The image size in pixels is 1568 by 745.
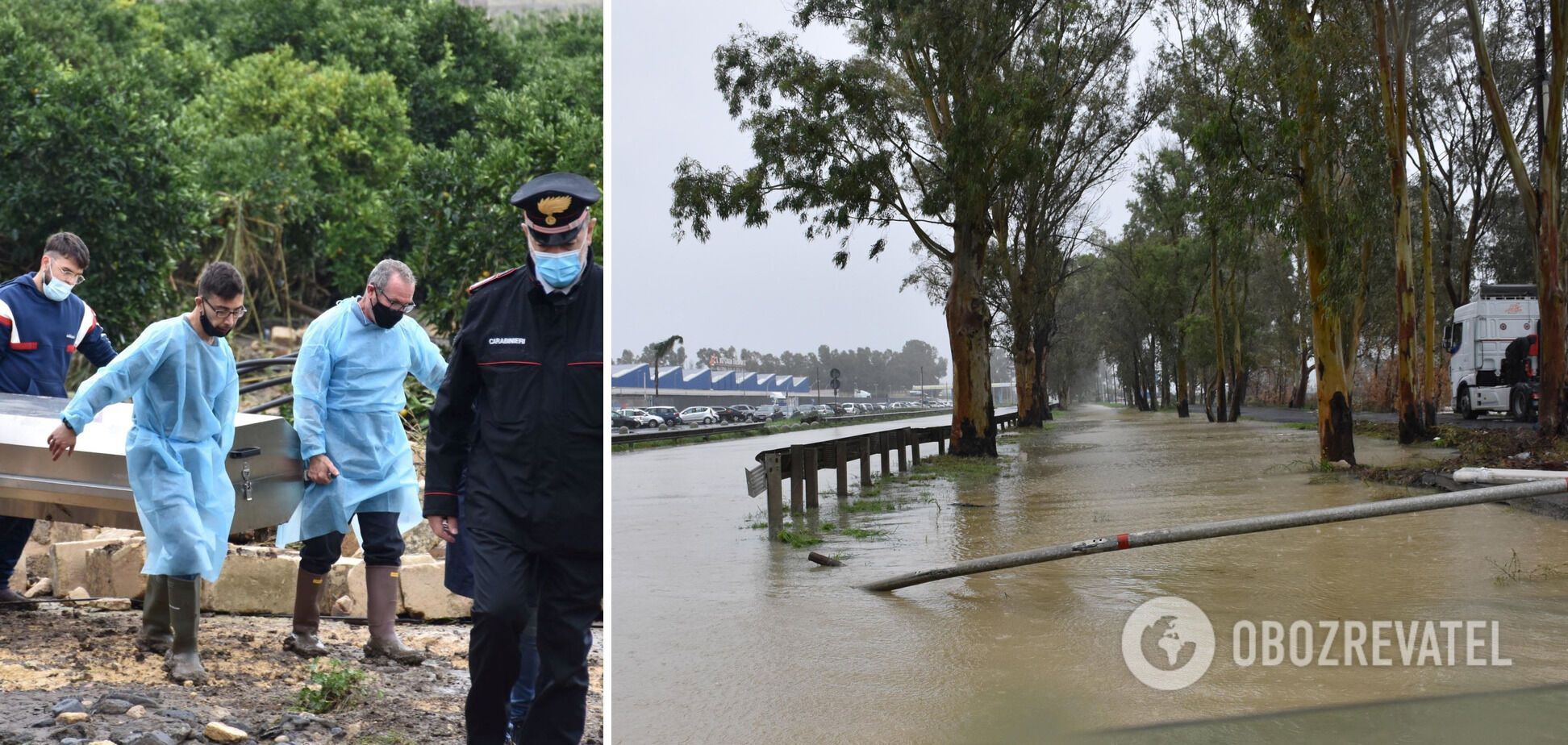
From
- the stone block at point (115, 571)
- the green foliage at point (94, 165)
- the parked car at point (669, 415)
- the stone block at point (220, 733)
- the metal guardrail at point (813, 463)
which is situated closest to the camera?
the stone block at point (220, 733)

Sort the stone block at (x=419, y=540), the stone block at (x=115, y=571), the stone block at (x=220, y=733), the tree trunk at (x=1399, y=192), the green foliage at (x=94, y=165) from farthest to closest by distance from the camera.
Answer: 1. the tree trunk at (x=1399, y=192)
2. the stone block at (x=419, y=540)
3. the green foliage at (x=94, y=165)
4. the stone block at (x=115, y=571)
5. the stone block at (x=220, y=733)

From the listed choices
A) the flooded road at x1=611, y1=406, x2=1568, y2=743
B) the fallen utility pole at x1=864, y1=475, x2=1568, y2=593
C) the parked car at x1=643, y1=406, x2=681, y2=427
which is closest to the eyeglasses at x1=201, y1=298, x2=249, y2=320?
the flooded road at x1=611, y1=406, x2=1568, y2=743

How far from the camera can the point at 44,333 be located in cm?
325

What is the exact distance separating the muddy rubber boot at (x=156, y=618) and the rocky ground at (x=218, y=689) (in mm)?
42

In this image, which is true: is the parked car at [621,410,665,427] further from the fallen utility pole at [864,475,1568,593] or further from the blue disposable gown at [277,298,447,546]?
the fallen utility pole at [864,475,1568,593]

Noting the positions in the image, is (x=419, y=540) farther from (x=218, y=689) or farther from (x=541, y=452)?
(x=541, y=452)

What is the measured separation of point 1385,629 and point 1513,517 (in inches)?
94.0

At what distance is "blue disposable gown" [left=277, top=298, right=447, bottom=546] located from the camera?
321 centimetres

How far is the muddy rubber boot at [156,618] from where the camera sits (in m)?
3.05

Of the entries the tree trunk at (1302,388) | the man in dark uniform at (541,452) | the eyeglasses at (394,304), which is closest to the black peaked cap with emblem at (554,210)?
the man in dark uniform at (541,452)

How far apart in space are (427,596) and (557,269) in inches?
59.9

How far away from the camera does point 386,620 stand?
3.22 m

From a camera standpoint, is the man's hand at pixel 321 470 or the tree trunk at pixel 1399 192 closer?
the man's hand at pixel 321 470

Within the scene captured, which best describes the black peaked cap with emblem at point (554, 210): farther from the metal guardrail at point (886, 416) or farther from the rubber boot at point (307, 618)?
the metal guardrail at point (886, 416)
